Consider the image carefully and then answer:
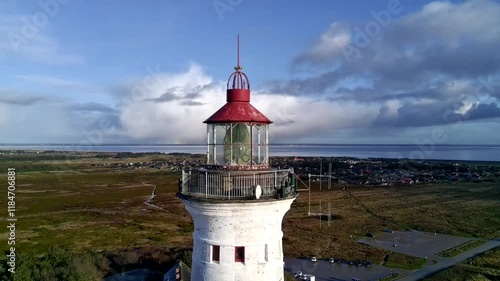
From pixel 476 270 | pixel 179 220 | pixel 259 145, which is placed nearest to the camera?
pixel 259 145

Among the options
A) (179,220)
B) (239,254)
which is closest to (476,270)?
(239,254)

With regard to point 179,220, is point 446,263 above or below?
below

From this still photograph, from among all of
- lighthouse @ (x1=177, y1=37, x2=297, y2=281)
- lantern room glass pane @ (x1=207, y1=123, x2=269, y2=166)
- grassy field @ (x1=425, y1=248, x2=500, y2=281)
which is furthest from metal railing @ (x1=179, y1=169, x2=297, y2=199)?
grassy field @ (x1=425, y1=248, x2=500, y2=281)

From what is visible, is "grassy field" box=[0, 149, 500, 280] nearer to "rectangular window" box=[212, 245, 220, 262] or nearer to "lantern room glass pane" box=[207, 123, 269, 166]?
"rectangular window" box=[212, 245, 220, 262]

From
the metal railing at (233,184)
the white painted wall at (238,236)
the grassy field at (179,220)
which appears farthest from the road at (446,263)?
the metal railing at (233,184)

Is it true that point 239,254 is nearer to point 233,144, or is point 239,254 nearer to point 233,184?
point 233,184

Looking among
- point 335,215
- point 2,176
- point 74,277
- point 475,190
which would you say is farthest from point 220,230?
point 2,176
